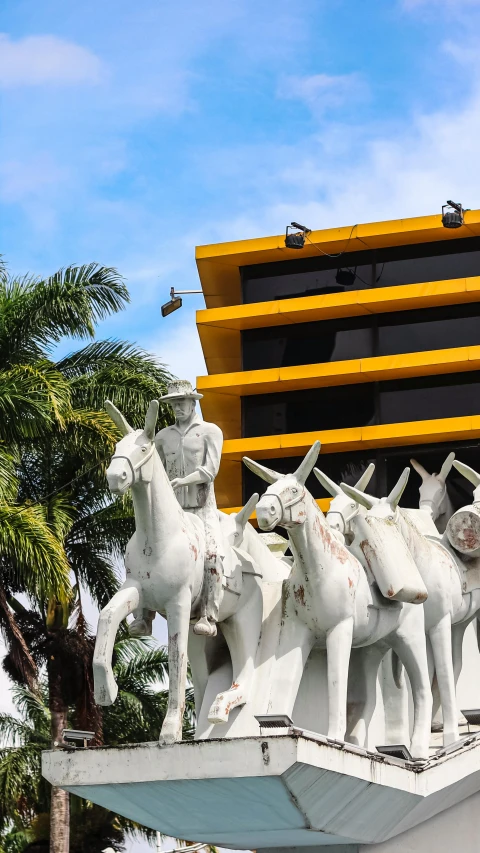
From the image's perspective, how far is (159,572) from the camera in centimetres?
1634

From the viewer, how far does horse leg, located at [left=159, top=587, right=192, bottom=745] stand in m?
16.5

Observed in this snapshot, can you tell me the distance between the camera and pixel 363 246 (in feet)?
90.0

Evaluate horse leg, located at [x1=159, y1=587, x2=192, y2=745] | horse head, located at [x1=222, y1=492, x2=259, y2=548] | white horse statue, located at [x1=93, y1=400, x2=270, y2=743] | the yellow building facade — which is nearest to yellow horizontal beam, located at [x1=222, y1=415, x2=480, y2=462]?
the yellow building facade

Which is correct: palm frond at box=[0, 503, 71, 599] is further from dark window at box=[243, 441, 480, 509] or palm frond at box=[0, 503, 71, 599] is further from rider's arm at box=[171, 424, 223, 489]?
rider's arm at box=[171, 424, 223, 489]

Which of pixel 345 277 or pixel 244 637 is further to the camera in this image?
pixel 345 277

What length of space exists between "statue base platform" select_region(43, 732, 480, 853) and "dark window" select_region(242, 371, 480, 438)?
8628 millimetres

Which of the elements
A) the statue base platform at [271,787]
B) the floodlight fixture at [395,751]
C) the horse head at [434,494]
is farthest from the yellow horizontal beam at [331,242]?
the floodlight fixture at [395,751]

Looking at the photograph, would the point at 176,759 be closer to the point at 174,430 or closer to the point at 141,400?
the point at 174,430

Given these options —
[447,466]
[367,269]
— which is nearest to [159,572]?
[447,466]

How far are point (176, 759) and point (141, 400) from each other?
11222 mm

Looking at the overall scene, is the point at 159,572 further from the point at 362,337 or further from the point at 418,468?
the point at 362,337

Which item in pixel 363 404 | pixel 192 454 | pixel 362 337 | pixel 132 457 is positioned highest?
pixel 362 337

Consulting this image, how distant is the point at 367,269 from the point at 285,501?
11905 mm

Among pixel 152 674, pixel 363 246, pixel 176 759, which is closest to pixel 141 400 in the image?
pixel 363 246
